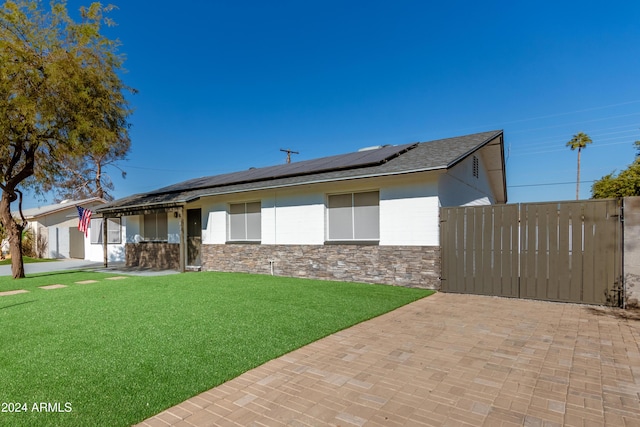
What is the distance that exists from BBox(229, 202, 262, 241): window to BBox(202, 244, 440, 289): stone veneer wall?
0.39m

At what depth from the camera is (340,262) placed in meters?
10.2

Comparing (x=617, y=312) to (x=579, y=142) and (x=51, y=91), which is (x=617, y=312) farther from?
(x=579, y=142)

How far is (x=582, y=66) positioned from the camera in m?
13.6

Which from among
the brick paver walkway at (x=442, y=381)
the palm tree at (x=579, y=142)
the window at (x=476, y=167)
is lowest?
the brick paver walkway at (x=442, y=381)

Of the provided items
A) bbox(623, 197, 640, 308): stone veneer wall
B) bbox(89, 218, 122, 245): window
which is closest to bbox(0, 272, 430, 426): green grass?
bbox(623, 197, 640, 308): stone veneer wall

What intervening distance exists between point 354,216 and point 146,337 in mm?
6730

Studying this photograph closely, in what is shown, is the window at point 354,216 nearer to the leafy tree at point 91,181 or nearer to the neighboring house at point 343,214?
the neighboring house at point 343,214

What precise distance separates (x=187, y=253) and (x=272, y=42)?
35.9 feet

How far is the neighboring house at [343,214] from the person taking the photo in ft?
29.3

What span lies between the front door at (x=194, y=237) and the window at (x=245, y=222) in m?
2.10

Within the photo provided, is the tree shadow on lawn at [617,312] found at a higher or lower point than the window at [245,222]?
lower

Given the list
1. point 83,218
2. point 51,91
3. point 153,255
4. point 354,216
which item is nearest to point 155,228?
point 153,255

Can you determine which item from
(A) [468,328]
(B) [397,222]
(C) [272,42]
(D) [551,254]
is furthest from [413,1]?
(A) [468,328]

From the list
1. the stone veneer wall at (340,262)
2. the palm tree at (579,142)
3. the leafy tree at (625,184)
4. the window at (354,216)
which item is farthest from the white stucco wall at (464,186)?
the palm tree at (579,142)
